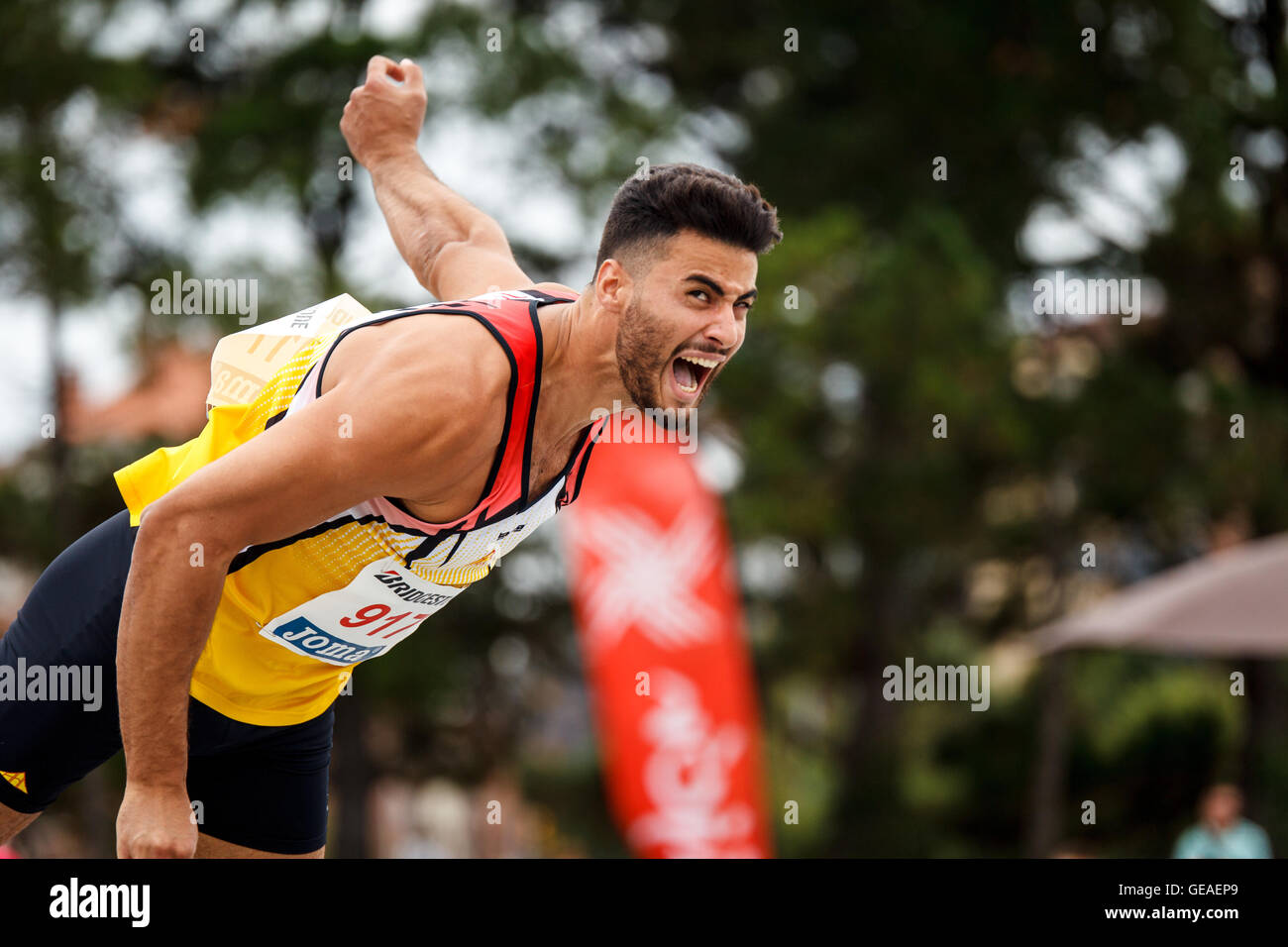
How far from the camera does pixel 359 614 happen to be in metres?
2.71

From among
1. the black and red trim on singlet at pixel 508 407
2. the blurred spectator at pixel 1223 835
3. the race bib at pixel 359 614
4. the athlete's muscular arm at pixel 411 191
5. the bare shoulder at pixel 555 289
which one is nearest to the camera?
the black and red trim on singlet at pixel 508 407

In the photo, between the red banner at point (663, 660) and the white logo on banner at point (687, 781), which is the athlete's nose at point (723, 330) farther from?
the white logo on banner at point (687, 781)

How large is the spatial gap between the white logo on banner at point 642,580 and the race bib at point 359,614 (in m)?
7.27

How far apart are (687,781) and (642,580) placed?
144 centimetres

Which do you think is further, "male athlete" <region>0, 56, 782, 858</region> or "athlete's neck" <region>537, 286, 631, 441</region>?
"athlete's neck" <region>537, 286, 631, 441</region>

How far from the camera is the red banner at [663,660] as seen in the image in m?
9.92

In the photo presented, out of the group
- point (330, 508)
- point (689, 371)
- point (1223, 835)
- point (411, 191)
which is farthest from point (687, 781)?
point (330, 508)

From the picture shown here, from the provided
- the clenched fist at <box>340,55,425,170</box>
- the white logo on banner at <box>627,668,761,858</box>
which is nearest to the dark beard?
the clenched fist at <box>340,55,425,170</box>

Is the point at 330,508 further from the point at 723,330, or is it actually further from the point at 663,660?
the point at 663,660

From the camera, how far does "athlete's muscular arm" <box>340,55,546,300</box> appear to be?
10.1 feet

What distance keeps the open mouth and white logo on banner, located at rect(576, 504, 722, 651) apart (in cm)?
752

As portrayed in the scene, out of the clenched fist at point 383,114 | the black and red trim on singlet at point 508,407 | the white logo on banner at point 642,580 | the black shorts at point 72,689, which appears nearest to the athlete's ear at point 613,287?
the black and red trim on singlet at point 508,407

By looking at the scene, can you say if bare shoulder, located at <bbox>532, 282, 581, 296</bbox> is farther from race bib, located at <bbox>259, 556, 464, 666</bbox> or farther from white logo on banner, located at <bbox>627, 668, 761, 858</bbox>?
white logo on banner, located at <bbox>627, 668, 761, 858</bbox>

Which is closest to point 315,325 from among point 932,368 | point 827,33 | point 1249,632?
point 1249,632
